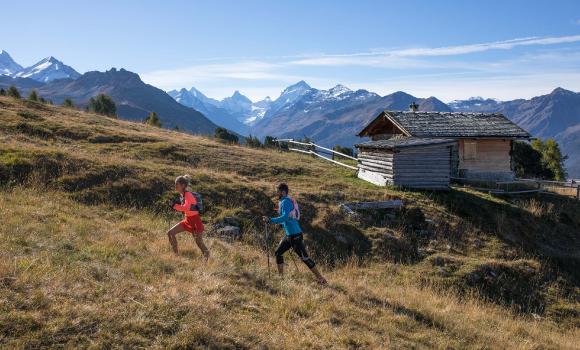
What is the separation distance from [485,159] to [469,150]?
1.33 metres

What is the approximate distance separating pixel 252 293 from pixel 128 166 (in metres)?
11.5

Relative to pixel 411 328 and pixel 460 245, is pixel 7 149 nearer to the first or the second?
pixel 411 328

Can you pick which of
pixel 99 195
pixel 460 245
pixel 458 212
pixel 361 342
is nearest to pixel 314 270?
pixel 361 342

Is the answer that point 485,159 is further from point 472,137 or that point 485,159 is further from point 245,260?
point 245,260

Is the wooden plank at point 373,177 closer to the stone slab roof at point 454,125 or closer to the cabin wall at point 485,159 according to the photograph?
the stone slab roof at point 454,125

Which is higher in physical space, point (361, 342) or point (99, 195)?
point (99, 195)

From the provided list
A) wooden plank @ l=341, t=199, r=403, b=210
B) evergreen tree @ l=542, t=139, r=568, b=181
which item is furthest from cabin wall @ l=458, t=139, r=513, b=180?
evergreen tree @ l=542, t=139, r=568, b=181

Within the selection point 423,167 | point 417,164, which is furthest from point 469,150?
point 417,164

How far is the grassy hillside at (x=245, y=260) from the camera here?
639 cm

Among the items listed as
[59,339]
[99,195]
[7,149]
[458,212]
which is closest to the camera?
[59,339]

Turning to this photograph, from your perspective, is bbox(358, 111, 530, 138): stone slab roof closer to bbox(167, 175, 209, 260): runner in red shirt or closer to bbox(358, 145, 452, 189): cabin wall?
bbox(358, 145, 452, 189): cabin wall

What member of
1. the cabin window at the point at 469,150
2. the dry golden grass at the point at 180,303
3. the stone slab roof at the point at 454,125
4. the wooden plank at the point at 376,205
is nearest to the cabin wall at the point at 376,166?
the stone slab roof at the point at 454,125

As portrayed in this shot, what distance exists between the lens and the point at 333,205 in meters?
18.4

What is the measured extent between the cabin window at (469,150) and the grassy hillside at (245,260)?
545cm
